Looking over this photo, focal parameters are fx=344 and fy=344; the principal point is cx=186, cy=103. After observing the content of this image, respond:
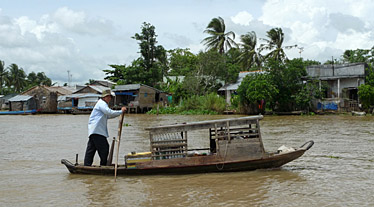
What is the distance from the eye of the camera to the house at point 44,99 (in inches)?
1526

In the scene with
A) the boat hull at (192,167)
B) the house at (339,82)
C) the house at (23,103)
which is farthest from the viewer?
the house at (23,103)

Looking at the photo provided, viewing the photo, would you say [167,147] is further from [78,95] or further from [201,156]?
[78,95]

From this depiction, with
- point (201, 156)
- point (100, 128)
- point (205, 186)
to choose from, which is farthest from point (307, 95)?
point (100, 128)

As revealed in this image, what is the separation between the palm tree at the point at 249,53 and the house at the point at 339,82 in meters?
11.4

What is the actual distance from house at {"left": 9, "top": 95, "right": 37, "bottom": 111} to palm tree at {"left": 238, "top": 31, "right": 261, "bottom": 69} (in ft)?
77.1

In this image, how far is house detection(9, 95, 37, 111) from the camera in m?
37.7

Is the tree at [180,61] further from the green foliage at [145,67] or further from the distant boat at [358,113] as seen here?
the distant boat at [358,113]

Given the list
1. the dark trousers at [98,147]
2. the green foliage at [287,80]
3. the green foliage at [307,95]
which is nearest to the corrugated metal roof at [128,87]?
the green foliage at [287,80]

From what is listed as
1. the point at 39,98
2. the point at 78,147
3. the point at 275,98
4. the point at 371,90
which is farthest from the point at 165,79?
the point at 78,147

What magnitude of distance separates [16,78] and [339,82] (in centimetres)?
4843

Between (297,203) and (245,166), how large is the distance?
5.91ft

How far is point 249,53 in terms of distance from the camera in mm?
37062

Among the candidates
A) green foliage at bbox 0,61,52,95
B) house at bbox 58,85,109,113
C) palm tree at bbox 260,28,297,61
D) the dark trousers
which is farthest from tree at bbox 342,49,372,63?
green foliage at bbox 0,61,52,95

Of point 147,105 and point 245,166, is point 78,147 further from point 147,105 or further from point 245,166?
point 147,105
